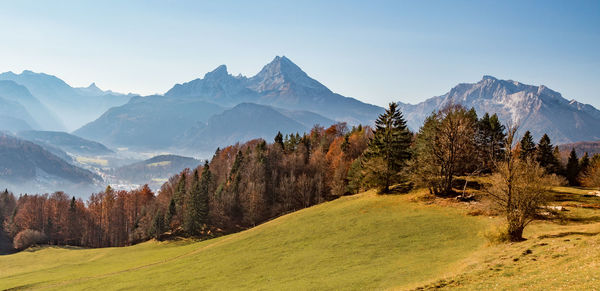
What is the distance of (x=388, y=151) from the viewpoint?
61.9m

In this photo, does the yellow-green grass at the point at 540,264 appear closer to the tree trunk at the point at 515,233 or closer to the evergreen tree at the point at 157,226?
the tree trunk at the point at 515,233

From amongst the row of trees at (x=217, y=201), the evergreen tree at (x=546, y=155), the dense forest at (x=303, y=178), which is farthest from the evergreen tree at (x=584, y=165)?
the row of trees at (x=217, y=201)

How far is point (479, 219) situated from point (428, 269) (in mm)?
17190

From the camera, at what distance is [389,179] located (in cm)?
6047

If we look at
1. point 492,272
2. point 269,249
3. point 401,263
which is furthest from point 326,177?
point 492,272

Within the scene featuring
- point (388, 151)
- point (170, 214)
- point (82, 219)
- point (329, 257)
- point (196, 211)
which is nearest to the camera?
point (329, 257)

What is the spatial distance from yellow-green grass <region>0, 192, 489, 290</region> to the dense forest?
24.6ft

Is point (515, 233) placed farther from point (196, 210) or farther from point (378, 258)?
point (196, 210)

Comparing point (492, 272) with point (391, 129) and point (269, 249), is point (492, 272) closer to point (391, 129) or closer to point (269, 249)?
point (269, 249)

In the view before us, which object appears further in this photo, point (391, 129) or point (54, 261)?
point (54, 261)

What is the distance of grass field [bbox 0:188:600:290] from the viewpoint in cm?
2255

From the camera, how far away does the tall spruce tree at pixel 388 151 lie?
60344 millimetres

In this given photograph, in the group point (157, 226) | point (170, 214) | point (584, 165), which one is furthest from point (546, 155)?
point (157, 226)

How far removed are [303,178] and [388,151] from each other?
1425 inches
